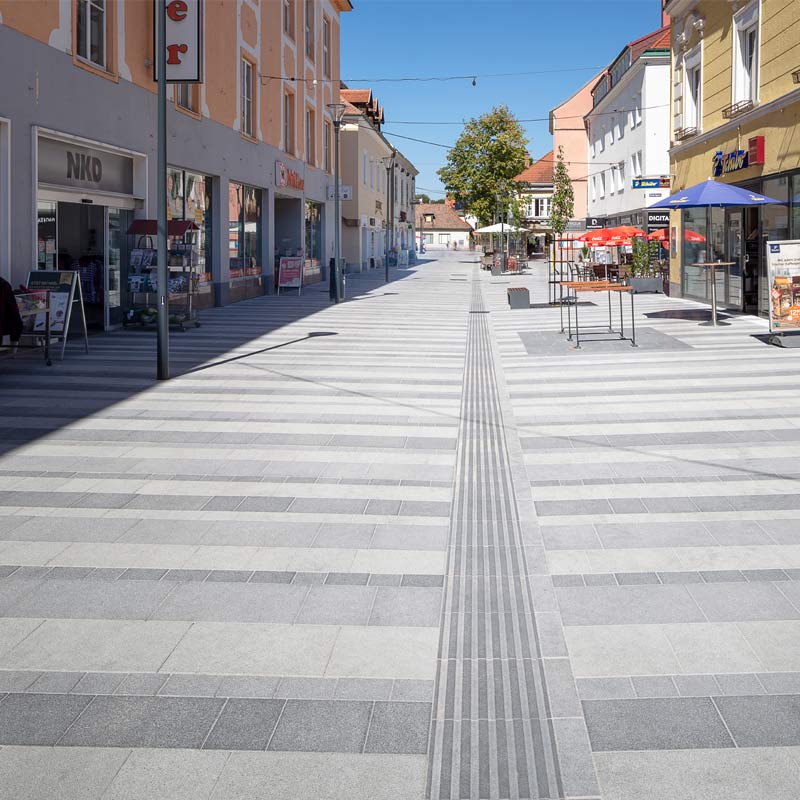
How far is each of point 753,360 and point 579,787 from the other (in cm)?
1081

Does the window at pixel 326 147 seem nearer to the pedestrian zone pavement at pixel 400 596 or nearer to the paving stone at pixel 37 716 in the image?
Answer: the pedestrian zone pavement at pixel 400 596

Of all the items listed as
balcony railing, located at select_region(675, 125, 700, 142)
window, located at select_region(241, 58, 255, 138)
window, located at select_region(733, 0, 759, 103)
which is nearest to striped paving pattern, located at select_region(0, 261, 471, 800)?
window, located at select_region(733, 0, 759, 103)

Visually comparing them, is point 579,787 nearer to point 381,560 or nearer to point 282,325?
point 381,560

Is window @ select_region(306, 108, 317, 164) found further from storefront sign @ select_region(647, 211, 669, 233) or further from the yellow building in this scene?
the yellow building

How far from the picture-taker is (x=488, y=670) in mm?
3945

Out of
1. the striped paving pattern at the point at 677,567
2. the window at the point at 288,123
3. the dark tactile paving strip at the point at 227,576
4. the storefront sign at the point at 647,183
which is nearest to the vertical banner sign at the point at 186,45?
the striped paving pattern at the point at 677,567

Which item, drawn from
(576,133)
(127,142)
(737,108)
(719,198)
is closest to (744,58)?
(737,108)

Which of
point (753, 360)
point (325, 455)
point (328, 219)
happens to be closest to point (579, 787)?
point (325, 455)

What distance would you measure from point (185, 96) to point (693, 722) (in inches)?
781

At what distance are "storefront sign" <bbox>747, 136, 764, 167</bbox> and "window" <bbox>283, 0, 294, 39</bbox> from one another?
53.0ft

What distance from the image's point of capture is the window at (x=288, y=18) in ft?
99.1

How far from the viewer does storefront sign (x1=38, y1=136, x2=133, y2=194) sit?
14.6m

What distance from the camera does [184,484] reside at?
22.6ft

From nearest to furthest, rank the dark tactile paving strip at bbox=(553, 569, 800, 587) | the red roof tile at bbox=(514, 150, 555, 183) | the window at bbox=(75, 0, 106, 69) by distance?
1. the dark tactile paving strip at bbox=(553, 569, 800, 587)
2. the window at bbox=(75, 0, 106, 69)
3. the red roof tile at bbox=(514, 150, 555, 183)
